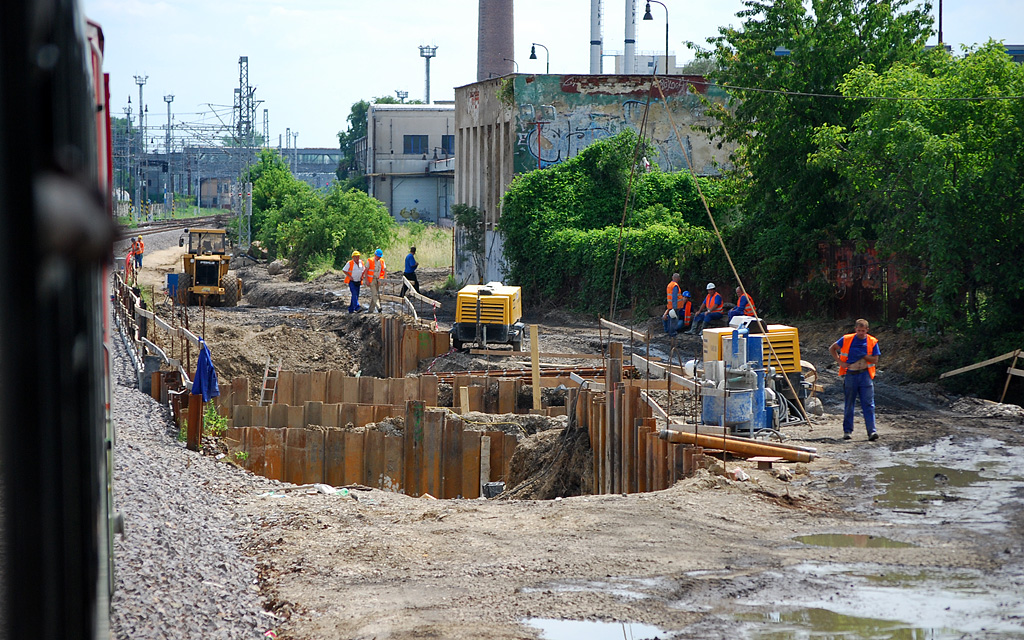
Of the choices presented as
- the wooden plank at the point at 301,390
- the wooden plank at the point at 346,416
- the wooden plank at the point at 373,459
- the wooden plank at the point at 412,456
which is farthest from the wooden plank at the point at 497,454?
the wooden plank at the point at 301,390

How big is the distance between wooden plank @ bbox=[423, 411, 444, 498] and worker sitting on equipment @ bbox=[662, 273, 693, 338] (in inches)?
497

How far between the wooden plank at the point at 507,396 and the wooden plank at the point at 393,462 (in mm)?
4284

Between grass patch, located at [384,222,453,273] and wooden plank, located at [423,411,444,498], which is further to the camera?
grass patch, located at [384,222,453,273]

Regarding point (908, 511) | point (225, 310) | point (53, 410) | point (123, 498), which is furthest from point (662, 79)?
point (53, 410)

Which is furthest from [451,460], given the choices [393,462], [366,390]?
[366,390]

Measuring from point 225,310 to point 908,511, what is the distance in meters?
27.7

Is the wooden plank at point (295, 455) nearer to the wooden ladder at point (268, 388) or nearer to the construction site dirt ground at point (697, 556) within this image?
the construction site dirt ground at point (697, 556)

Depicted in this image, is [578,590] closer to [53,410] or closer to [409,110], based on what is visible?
[53,410]

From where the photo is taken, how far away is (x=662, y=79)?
3559 centimetres

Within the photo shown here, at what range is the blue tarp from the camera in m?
14.1

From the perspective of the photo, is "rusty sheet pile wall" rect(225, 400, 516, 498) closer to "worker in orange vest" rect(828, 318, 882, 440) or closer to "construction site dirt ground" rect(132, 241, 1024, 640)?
"construction site dirt ground" rect(132, 241, 1024, 640)

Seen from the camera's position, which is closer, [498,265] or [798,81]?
[798,81]

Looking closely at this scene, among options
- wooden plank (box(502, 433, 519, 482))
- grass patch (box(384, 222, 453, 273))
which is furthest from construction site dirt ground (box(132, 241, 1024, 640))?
grass patch (box(384, 222, 453, 273))

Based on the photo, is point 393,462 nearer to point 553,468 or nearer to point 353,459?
point 353,459
